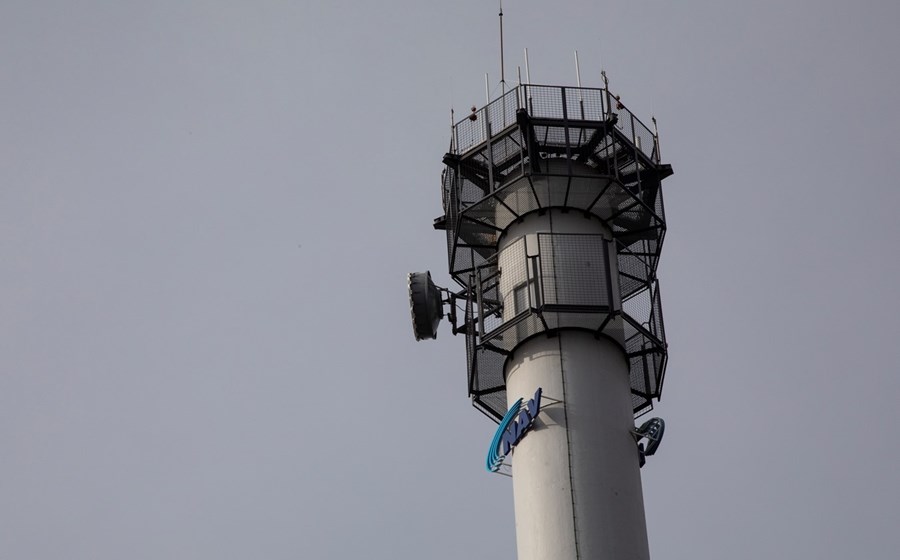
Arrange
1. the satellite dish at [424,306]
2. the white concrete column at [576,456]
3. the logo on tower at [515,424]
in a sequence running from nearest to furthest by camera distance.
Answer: the white concrete column at [576,456]
the logo on tower at [515,424]
the satellite dish at [424,306]

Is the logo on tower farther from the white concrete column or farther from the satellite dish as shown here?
the satellite dish

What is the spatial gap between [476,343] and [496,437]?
3734 mm

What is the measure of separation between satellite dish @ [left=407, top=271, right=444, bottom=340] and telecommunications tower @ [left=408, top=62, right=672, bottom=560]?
5cm

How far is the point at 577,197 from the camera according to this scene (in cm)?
5188

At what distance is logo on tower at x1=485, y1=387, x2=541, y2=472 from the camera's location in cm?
4775

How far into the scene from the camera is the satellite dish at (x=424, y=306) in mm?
52031

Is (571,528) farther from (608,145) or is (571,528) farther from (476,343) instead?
(608,145)

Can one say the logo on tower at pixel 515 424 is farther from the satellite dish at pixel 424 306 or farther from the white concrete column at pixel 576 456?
the satellite dish at pixel 424 306

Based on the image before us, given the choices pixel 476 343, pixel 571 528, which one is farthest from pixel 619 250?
pixel 571 528

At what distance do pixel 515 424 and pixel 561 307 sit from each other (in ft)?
12.9

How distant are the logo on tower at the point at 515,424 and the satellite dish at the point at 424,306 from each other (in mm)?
4915

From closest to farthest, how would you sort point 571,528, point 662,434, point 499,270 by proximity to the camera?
point 571,528, point 662,434, point 499,270

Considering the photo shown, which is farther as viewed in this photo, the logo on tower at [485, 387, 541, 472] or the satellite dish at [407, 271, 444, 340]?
the satellite dish at [407, 271, 444, 340]

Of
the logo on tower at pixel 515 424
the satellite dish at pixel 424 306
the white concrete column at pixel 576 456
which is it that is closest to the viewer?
the white concrete column at pixel 576 456
